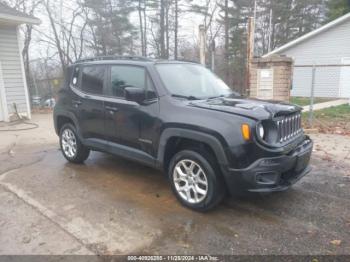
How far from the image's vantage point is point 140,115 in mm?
3916

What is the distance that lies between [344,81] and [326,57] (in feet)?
5.62

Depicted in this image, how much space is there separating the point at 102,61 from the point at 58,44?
18115 millimetres

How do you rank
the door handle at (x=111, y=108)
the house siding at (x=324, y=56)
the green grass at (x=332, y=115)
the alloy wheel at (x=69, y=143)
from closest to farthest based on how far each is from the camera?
the door handle at (x=111, y=108) < the alloy wheel at (x=69, y=143) < the green grass at (x=332, y=115) < the house siding at (x=324, y=56)

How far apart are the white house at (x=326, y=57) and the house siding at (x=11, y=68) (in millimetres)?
14586

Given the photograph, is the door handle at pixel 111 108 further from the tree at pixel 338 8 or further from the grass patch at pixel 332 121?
the tree at pixel 338 8

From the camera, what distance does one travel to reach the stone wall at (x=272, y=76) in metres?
8.72

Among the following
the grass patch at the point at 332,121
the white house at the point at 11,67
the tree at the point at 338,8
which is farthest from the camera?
the tree at the point at 338,8

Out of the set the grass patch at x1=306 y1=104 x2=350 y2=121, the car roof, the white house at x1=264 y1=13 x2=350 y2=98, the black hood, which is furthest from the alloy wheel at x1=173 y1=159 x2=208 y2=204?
the white house at x1=264 y1=13 x2=350 y2=98

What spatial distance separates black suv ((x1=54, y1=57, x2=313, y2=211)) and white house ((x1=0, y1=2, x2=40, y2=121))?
21.2ft

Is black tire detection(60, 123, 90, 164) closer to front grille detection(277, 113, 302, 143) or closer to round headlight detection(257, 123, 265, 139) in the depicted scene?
round headlight detection(257, 123, 265, 139)

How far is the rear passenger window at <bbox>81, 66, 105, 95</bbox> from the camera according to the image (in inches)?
183

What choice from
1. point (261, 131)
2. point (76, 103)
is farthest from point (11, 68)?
point (261, 131)

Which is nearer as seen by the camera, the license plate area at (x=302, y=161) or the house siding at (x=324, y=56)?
the license plate area at (x=302, y=161)

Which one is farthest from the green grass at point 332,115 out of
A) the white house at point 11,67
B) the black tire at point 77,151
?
the white house at point 11,67
